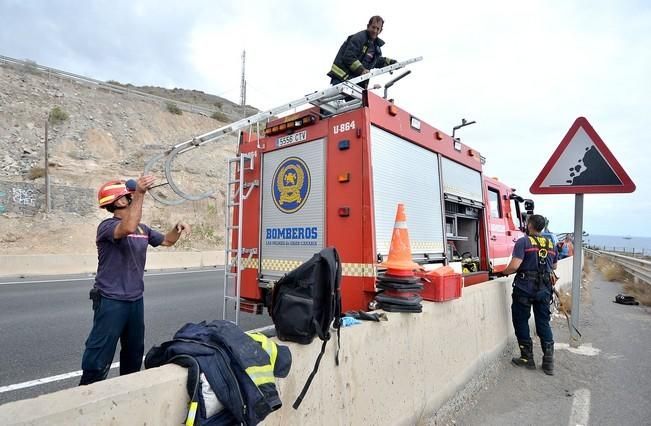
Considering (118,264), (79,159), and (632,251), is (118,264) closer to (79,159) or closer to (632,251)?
(79,159)

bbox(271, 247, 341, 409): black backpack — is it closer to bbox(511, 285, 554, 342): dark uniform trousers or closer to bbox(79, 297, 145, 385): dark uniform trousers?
bbox(79, 297, 145, 385): dark uniform trousers

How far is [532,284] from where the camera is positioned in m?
4.75

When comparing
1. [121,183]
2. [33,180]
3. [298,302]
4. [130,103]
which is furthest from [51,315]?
[130,103]

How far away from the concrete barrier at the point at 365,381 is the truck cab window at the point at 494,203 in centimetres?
318

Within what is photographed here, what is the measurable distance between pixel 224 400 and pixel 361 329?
3.75 feet

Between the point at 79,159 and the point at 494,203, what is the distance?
2328 cm

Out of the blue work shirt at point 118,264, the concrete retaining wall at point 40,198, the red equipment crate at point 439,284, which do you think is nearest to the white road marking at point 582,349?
the red equipment crate at point 439,284

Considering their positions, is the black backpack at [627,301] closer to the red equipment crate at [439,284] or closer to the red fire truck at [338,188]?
the red fire truck at [338,188]

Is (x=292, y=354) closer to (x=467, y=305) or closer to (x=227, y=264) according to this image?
(x=467, y=305)

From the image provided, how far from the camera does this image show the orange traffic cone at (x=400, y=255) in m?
3.31

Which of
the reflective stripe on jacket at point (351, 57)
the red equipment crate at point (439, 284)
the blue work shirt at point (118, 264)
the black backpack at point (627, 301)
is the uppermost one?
the reflective stripe on jacket at point (351, 57)

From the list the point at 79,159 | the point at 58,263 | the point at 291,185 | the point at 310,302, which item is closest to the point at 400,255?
the point at 310,302

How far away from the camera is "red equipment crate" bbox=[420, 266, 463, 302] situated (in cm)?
341

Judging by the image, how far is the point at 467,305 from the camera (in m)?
3.92
